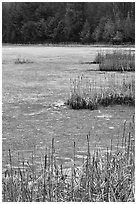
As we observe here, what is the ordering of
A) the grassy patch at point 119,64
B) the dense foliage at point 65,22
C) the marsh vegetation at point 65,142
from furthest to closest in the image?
the dense foliage at point 65,22 → the grassy patch at point 119,64 → the marsh vegetation at point 65,142

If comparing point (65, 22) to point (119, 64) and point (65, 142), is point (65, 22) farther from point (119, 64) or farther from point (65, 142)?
point (65, 142)

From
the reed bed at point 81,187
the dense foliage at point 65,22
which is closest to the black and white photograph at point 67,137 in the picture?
the reed bed at point 81,187

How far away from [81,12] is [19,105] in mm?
17214

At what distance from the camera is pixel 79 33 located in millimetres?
28625

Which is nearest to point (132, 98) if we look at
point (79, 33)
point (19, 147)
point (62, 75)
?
point (19, 147)

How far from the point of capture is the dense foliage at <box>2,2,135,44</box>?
1832cm

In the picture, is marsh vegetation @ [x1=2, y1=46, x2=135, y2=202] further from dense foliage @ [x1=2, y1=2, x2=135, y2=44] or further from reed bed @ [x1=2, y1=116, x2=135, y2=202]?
dense foliage @ [x1=2, y1=2, x2=135, y2=44]

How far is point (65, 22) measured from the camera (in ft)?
79.5

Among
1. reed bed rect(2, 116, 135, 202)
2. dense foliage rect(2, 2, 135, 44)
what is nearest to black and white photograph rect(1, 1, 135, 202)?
reed bed rect(2, 116, 135, 202)

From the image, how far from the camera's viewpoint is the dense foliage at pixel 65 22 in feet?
60.1

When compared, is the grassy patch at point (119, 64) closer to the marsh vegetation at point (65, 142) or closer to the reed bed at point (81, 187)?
the marsh vegetation at point (65, 142)

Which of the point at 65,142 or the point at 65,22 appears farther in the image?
the point at 65,22

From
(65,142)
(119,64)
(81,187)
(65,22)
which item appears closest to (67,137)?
(65,142)

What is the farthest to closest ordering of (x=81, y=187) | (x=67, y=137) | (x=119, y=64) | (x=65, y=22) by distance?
(x=65, y=22), (x=119, y=64), (x=67, y=137), (x=81, y=187)
